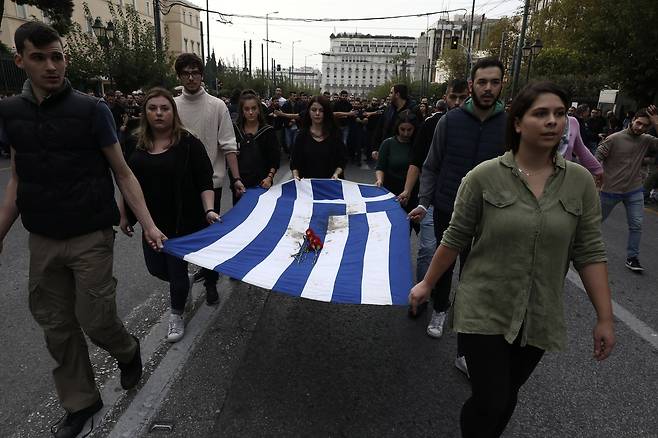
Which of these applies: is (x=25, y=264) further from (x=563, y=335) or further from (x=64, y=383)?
(x=563, y=335)

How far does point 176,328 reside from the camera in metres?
3.57

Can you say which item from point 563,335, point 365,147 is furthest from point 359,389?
point 365,147

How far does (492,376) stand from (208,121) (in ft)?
10.4

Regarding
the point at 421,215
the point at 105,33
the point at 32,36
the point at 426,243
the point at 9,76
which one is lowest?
the point at 426,243

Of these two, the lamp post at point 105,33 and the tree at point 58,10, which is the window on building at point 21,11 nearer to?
the tree at point 58,10

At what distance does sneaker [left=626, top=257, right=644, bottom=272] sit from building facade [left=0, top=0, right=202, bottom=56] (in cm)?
2743

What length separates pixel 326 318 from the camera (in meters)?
3.96

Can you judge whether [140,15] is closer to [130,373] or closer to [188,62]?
[188,62]

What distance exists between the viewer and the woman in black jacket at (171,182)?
10.8ft

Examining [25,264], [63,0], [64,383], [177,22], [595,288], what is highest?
[177,22]

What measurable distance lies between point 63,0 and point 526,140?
25322 millimetres

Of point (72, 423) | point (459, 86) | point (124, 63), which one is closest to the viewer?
point (72, 423)

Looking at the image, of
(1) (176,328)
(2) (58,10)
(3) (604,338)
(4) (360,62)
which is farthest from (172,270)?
(4) (360,62)

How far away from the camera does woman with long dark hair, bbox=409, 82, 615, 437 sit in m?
1.91
